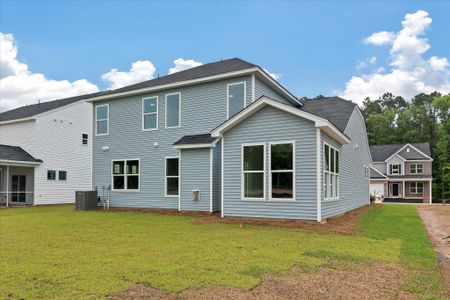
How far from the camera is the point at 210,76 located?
51.0ft

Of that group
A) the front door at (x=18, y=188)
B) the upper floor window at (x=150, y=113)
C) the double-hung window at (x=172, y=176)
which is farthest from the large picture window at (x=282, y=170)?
the front door at (x=18, y=188)

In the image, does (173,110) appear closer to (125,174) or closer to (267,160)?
(125,174)

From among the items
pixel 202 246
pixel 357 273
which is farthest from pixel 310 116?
pixel 357 273

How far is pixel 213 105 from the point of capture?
15828 millimetres

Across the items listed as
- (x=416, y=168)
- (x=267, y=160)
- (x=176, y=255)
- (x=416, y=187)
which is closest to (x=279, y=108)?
(x=267, y=160)

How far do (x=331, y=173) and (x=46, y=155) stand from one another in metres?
18.3

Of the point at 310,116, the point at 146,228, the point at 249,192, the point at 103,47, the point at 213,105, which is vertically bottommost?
the point at 146,228

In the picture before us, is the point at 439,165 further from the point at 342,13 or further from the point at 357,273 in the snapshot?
the point at 357,273

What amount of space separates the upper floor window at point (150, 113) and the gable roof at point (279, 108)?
559 cm

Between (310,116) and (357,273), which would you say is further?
(310,116)

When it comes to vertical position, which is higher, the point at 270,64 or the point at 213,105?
the point at 270,64

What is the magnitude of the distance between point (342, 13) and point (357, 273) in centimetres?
1440

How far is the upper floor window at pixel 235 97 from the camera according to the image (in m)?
15.1

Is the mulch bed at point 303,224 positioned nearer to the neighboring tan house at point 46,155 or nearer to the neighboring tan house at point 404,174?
the neighboring tan house at point 46,155
